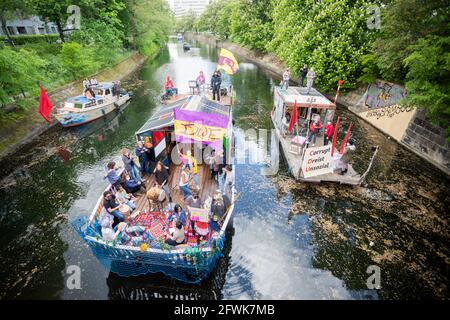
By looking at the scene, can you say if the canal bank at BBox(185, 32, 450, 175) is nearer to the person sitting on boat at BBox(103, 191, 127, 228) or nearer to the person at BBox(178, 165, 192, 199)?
the person at BBox(178, 165, 192, 199)

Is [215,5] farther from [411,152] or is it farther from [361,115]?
[411,152]

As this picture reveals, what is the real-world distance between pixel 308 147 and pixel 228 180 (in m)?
7.97

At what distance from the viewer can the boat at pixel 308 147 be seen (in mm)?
14797

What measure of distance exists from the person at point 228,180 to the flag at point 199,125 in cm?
243

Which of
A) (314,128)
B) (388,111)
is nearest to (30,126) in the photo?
(314,128)

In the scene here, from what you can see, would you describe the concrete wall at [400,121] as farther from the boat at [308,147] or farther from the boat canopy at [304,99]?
the boat canopy at [304,99]

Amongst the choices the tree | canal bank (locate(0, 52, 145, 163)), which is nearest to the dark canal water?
canal bank (locate(0, 52, 145, 163))

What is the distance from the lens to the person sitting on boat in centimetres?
1031

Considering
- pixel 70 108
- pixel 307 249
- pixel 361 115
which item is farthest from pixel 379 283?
pixel 70 108

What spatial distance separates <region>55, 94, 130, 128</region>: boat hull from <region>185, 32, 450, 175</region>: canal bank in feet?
86.4

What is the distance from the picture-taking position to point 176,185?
13.3 m

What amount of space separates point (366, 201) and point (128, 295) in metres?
13.2

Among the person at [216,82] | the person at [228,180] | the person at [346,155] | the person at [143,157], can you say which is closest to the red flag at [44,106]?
the person at [143,157]
